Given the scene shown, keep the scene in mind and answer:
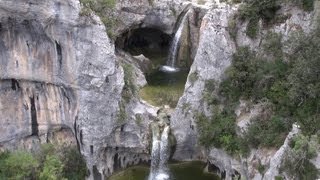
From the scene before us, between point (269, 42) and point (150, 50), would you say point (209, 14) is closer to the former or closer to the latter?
point (269, 42)

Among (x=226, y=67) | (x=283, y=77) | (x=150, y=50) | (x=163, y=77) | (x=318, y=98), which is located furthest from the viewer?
(x=150, y=50)

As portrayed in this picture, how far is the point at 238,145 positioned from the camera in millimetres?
24125

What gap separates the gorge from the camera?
73.7 ft

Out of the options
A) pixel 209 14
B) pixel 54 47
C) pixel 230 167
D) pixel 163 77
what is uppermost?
pixel 209 14

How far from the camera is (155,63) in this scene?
32.8m

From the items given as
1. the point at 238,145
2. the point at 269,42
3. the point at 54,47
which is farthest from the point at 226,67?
the point at 54,47

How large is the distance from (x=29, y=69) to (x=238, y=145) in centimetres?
1108

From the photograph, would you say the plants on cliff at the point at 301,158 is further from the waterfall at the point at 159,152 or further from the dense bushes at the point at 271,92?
the waterfall at the point at 159,152

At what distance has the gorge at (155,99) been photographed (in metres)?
22.5

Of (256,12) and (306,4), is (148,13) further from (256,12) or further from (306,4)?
(306,4)

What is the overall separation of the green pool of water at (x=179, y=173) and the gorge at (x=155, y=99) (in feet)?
0.25

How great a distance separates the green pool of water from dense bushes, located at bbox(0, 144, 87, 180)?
2.27 meters

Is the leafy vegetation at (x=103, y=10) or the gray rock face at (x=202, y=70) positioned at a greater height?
the leafy vegetation at (x=103, y=10)

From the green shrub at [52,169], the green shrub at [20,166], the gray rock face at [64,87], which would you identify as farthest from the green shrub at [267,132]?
the green shrub at [20,166]
